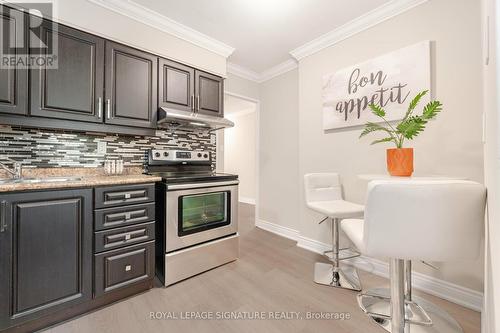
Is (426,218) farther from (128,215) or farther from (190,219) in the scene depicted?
(128,215)

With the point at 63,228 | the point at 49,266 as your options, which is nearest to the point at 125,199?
the point at 63,228

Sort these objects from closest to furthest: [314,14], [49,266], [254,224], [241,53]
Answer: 1. [49,266]
2. [314,14]
3. [241,53]
4. [254,224]

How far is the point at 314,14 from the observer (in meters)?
2.16

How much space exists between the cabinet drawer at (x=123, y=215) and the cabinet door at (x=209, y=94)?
50.7 inches

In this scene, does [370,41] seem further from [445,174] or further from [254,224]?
[254,224]

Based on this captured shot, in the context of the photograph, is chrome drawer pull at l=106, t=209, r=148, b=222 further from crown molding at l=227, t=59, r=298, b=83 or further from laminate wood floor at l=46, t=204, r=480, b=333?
crown molding at l=227, t=59, r=298, b=83

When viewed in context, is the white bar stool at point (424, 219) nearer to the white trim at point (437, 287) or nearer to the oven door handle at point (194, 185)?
the white trim at point (437, 287)

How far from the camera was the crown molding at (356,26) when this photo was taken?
1.96m

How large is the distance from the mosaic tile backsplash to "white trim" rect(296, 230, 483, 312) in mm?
2504

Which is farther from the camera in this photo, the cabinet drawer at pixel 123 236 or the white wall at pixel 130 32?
the white wall at pixel 130 32

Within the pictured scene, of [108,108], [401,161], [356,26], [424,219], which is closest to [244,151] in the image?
[356,26]

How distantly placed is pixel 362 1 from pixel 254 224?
3358mm

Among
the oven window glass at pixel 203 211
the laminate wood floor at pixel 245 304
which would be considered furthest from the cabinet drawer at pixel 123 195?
the laminate wood floor at pixel 245 304

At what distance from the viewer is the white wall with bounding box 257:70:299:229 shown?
123 inches
